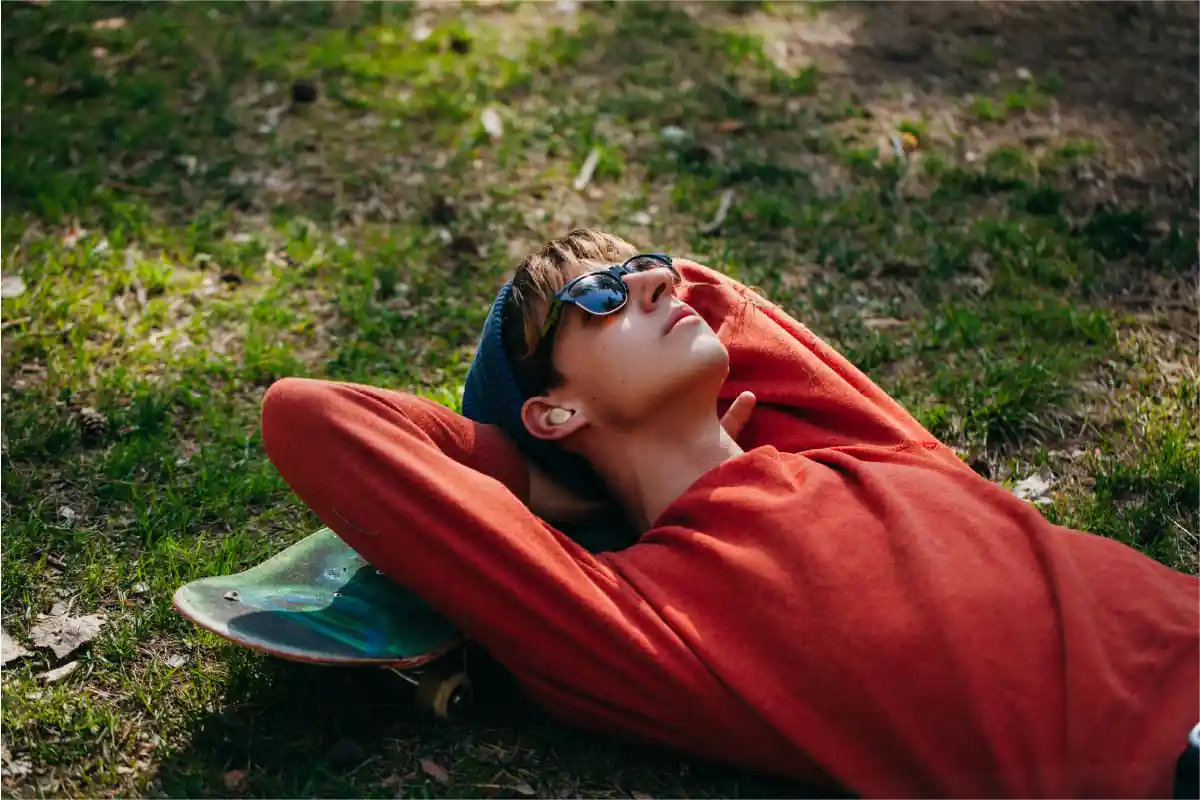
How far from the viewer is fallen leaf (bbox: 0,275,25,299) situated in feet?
17.9

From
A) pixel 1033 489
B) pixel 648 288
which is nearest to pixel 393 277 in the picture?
pixel 648 288

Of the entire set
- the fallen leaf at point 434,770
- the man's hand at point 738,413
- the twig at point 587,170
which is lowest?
the twig at point 587,170

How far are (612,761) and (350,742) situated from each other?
717 mm

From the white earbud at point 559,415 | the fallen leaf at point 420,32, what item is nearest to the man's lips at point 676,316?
the white earbud at point 559,415

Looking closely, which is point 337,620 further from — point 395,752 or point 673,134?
point 673,134

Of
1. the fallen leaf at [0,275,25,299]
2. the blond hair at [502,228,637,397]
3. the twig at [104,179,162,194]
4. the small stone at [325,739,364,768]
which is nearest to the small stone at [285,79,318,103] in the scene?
the twig at [104,179,162,194]

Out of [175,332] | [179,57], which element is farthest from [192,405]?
[179,57]

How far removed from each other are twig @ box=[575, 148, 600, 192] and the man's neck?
307 cm

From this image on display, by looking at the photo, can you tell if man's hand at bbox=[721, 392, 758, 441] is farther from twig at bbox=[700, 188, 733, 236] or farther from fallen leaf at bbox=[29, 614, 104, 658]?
twig at bbox=[700, 188, 733, 236]

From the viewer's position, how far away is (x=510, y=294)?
3.84 m

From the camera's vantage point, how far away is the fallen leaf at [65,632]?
374cm

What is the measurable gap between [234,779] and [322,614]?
48 centimetres

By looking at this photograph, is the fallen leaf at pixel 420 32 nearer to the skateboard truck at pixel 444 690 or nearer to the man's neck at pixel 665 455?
the man's neck at pixel 665 455

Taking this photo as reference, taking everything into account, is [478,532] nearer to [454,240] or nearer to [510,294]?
[510,294]
